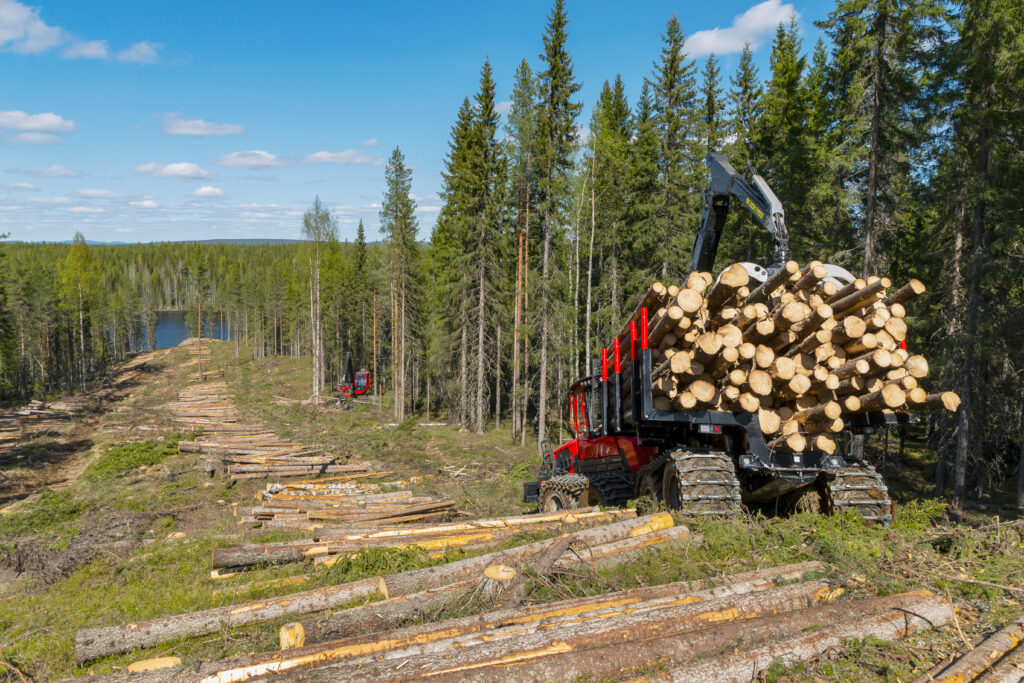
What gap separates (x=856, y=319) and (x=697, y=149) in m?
19.0

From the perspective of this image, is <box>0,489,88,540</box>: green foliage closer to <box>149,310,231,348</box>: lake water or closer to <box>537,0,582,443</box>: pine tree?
<box>537,0,582,443</box>: pine tree

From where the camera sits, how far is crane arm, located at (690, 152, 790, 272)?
9461 millimetres

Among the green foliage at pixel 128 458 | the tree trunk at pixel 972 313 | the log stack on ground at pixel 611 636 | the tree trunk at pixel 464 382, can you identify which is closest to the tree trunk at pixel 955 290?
the tree trunk at pixel 972 313

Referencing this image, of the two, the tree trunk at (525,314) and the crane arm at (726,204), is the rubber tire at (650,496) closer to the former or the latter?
the crane arm at (726,204)

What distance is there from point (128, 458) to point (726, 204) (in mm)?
26413

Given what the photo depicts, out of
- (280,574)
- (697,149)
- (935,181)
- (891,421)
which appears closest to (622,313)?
(697,149)

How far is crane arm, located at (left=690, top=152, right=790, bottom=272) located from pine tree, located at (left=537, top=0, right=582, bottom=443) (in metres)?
13.1

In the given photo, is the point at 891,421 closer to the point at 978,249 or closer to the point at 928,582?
the point at 928,582

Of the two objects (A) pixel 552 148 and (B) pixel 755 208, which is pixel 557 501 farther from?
(A) pixel 552 148

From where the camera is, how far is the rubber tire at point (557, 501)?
416 inches

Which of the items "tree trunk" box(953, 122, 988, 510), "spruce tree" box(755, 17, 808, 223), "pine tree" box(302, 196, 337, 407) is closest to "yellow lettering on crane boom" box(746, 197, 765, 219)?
"tree trunk" box(953, 122, 988, 510)

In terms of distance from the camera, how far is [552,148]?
23953mm

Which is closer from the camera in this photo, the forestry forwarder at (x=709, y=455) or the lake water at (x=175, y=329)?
the forestry forwarder at (x=709, y=455)

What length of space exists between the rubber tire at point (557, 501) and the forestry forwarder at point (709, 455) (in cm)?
3
